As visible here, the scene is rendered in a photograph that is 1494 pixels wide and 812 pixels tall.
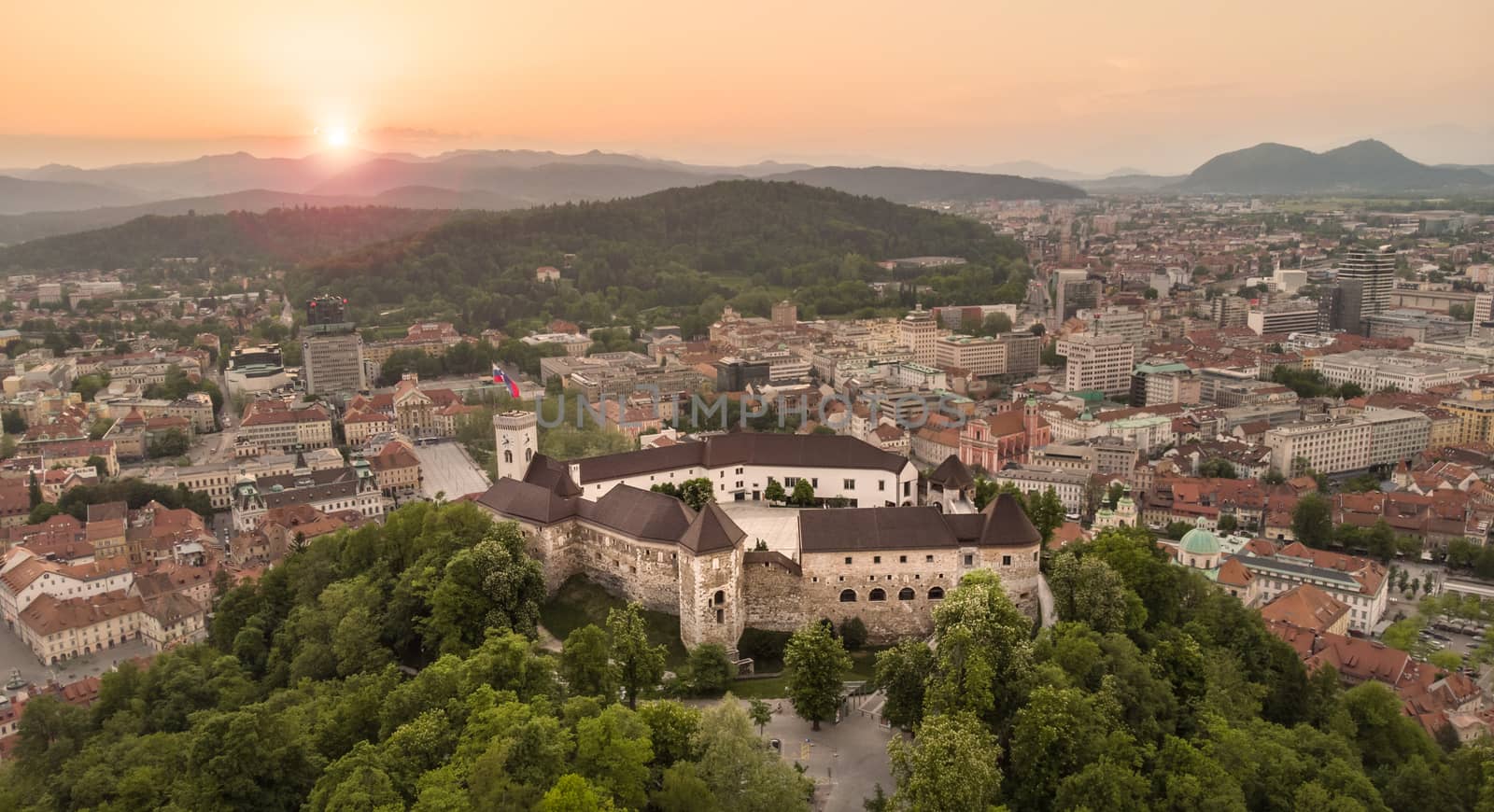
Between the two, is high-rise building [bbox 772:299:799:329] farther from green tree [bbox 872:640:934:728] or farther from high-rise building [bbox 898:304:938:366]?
green tree [bbox 872:640:934:728]

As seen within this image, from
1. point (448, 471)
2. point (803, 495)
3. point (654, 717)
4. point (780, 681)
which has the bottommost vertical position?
point (448, 471)

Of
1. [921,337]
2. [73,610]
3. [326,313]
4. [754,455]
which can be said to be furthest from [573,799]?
[326,313]

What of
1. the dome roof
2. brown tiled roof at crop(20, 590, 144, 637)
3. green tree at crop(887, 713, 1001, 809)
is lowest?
brown tiled roof at crop(20, 590, 144, 637)

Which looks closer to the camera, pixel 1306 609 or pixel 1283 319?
pixel 1306 609

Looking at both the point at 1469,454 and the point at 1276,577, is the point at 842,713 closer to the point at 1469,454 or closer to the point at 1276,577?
the point at 1276,577

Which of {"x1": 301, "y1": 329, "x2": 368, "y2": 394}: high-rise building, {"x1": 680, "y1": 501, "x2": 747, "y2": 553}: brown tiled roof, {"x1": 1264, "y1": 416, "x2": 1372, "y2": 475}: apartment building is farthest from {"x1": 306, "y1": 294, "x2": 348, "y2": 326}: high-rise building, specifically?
{"x1": 1264, "y1": 416, "x2": 1372, "y2": 475}: apartment building

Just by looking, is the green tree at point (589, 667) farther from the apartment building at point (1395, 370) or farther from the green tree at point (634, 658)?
the apartment building at point (1395, 370)

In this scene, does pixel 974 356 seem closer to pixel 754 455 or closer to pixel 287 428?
pixel 287 428
